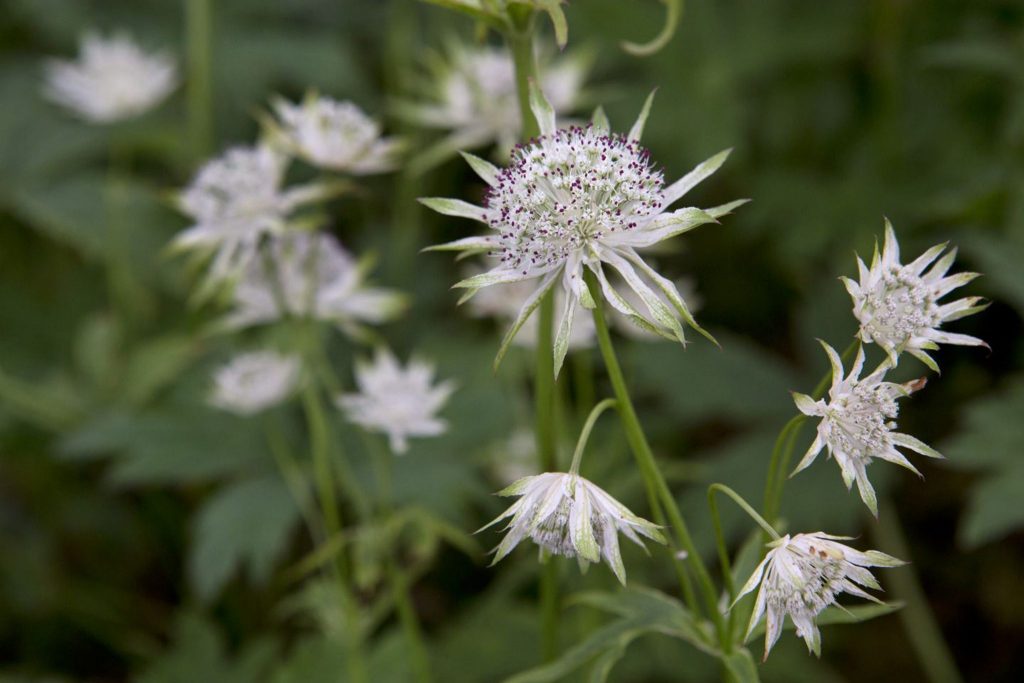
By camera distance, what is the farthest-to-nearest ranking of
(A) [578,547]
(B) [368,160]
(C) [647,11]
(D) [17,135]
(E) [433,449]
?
1. (D) [17,135]
2. (C) [647,11]
3. (E) [433,449]
4. (B) [368,160]
5. (A) [578,547]

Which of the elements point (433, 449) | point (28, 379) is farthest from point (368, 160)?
point (28, 379)

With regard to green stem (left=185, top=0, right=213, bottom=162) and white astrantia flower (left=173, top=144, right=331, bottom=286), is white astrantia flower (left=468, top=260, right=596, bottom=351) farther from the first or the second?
green stem (left=185, top=0, right=213, bottom=162)

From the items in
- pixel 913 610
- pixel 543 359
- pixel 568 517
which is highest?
pixel 543 359

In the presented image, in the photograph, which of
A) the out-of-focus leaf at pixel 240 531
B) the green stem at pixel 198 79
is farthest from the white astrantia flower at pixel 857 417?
the green stem at pixel 198 79

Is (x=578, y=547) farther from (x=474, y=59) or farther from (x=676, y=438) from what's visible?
(x=676, y=438)

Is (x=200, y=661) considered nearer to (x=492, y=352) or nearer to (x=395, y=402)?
(x=395, y=402)

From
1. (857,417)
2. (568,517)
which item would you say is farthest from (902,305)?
(568,517)
